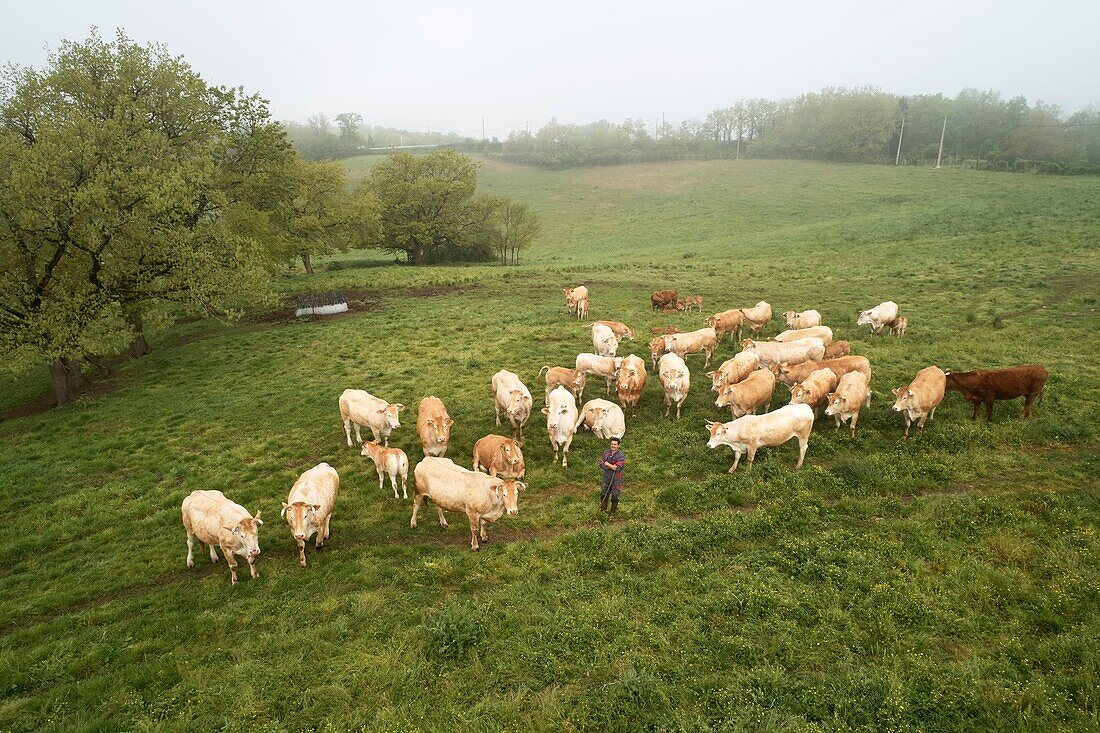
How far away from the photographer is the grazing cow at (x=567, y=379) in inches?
592

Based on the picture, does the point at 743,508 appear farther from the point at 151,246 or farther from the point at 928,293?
the point at 928,293

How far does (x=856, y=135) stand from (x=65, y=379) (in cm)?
10534

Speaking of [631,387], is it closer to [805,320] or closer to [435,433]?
Answer: [435,433]

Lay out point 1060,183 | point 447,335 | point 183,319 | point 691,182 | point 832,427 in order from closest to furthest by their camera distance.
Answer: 1. point 832,427
2. point 447,335
3. point 183,319
4. point 1060,183
5. point 691,182

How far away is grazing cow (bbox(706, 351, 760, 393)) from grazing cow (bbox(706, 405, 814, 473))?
2361mm

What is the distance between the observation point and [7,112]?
17078 millimetres

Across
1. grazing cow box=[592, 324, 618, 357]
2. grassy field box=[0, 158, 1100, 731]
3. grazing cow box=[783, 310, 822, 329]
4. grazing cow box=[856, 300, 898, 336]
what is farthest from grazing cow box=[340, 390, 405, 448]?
grazing cow box=[856, 300, 898, 336]

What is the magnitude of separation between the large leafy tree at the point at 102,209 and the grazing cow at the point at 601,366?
47.1 feet

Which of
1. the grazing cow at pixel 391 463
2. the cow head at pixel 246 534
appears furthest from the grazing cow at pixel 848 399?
the cow head at pixel 246 534

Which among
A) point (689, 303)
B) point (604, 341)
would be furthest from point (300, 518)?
point (689, 303)

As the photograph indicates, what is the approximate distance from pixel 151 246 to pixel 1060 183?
78.8m

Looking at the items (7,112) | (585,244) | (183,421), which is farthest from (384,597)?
(585,244)

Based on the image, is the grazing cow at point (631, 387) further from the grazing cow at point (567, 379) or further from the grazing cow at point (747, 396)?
the grazing cow at point (747, 396)

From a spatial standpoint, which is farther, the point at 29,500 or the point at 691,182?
the point at 691,182
